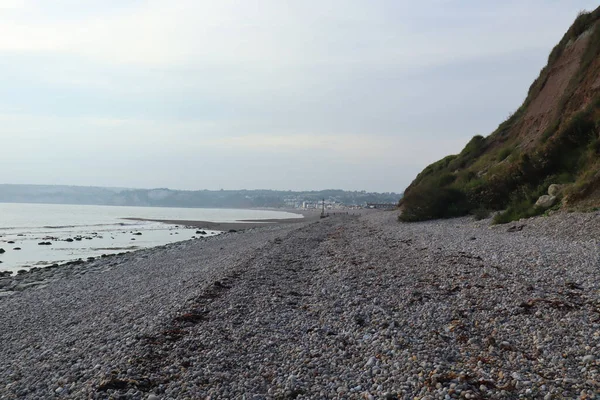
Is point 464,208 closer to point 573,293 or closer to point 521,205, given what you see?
point 521,205

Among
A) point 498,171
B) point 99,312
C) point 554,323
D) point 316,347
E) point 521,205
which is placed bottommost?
point 99,312

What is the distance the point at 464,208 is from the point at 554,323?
1861cm

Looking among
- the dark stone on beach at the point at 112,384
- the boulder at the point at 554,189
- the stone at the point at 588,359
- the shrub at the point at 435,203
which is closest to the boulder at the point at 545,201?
the boulder at the point at 554,189

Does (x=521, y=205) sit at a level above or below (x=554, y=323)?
above

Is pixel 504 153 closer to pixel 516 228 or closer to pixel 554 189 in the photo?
pixel 554 189

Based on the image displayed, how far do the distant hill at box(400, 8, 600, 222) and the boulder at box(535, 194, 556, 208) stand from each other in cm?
3

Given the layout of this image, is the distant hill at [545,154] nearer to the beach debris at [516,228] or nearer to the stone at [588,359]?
the beach debris at [516,228]

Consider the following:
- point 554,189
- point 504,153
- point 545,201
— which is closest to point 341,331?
point 545,201

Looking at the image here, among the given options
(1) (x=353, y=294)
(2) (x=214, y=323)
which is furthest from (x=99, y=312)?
(1) (x=353, y=294)

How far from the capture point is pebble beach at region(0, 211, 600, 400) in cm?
497

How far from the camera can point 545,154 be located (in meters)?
19.6

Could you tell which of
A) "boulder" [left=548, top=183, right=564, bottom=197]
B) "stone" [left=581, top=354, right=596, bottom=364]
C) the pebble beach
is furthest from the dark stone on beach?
"boulder" [left=548, top=183, right=564, bottom=197]

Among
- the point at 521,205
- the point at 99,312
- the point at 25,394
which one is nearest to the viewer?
the point at 25,394

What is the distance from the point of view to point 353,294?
8.98 m
